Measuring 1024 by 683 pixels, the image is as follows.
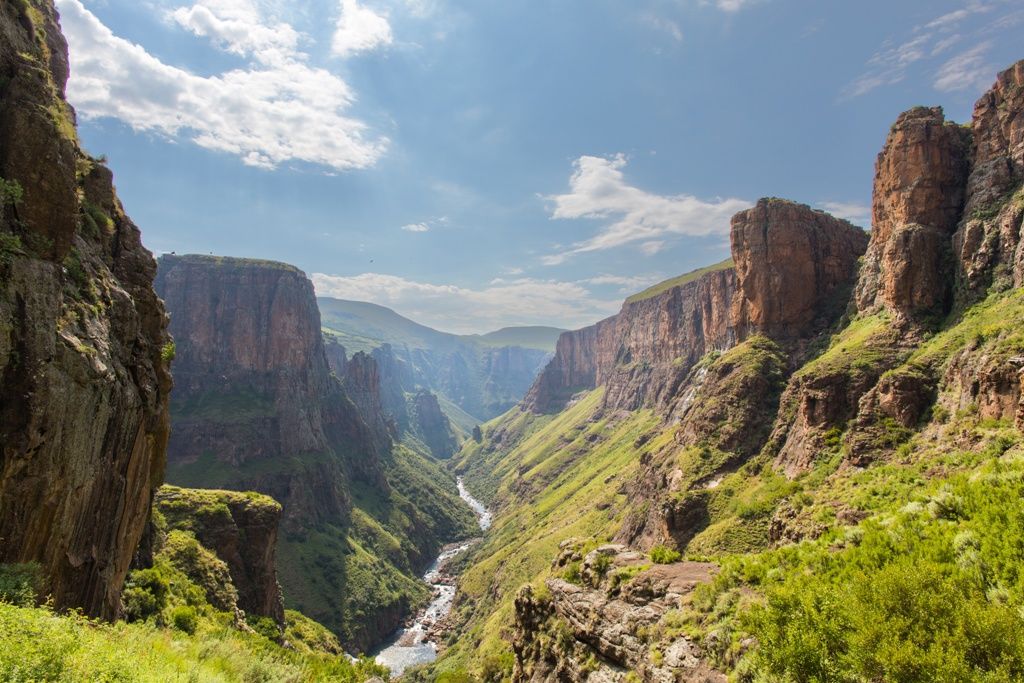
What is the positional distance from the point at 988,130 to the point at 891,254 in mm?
17285

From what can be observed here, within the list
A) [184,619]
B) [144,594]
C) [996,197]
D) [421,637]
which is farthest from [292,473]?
[996,197]

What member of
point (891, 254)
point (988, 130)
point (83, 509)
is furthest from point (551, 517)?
point (83, 509)

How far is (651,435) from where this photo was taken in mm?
166750

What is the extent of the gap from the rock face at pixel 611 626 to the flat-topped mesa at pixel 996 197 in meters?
48.3

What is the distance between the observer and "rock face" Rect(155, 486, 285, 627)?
219 ft

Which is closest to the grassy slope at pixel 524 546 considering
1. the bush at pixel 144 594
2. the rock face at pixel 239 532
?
A: the rock face at pixel 239 532

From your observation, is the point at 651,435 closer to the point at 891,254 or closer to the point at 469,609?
the point at 469,609

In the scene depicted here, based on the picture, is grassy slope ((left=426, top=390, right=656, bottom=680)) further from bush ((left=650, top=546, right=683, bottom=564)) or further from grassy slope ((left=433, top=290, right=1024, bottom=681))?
bush ((left=650, top=546, right=683, bottom=564))

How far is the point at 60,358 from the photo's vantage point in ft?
68.8

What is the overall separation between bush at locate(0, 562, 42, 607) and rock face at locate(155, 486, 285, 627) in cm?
5336

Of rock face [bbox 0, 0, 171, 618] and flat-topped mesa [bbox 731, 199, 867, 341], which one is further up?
flat-topped mesa [bbox 731, 199, 867, 341]

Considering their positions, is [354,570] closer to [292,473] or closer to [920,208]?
[292,473]

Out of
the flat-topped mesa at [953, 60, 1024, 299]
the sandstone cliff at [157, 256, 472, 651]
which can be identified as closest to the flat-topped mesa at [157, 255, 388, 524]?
the sandstone cliff at [157, 256, 472, 651]

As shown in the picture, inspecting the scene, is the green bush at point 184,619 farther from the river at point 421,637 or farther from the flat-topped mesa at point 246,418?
the flat-topped mesa at point 246,418
